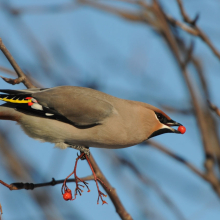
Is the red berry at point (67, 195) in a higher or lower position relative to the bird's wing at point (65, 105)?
lower

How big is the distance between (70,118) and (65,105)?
155 mm

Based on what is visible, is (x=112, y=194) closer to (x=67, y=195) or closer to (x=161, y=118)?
(x=67, y=195)

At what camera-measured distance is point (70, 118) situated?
4605 mm

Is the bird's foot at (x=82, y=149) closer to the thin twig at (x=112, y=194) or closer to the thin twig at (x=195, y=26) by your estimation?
the thin twig at (x=112, y=194)

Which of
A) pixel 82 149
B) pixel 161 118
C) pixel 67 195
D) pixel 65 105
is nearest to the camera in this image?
pixel 67 195

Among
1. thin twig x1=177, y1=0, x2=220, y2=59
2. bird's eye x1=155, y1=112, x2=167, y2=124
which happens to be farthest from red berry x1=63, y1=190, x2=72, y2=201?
thin twig x1=177, y1=0, x2=220, y2=59

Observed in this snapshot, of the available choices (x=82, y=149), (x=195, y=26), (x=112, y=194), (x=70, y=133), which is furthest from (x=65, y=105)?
(x=195, y=26)

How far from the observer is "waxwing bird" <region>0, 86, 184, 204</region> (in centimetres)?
454

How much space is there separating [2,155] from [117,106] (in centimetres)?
161

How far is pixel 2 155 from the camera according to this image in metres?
5.31

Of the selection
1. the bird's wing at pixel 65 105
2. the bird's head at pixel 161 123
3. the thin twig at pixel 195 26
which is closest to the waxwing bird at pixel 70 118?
the bird's wing at pixel 65 105

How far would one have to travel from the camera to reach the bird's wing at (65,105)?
4566 millimetres

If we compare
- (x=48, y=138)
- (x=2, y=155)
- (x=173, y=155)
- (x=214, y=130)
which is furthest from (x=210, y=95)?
(x=2, y=155)

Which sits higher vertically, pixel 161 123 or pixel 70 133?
pixel 161 123
